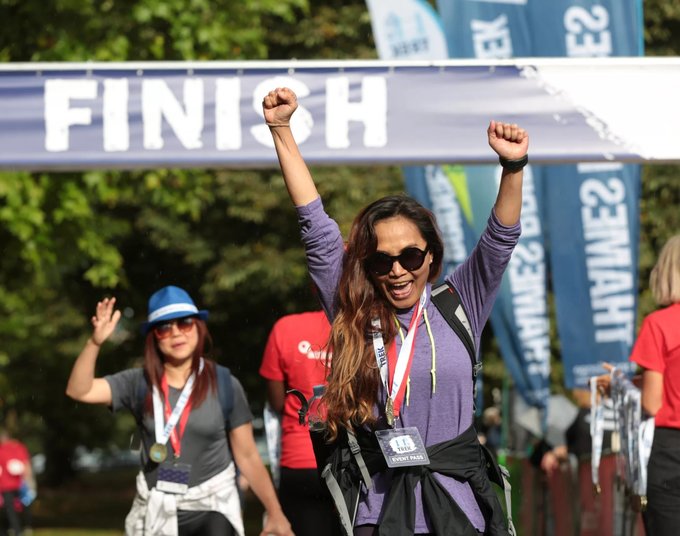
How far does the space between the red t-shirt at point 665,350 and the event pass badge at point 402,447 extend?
99.6 inches

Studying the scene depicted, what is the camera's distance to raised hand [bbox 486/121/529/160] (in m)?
3.91

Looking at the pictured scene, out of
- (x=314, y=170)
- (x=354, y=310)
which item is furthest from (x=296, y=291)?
(x=354, y=310)

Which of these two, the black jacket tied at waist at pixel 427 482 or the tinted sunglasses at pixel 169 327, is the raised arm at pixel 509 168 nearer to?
the black jacket tied at waist at pixel 427 482

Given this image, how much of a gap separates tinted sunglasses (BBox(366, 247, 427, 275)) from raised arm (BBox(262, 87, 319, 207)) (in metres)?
0.27

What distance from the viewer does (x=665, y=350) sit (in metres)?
6.17

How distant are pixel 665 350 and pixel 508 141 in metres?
2.55

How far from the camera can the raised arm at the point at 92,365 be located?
21.0 ft

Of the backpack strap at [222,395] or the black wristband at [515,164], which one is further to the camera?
the backpack strap at [222,395]

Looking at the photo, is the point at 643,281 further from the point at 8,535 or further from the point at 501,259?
the point at 501,259

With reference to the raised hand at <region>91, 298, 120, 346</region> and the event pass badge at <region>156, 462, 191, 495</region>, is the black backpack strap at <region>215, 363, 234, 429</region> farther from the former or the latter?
the raised hand at <region>91, 298, 120, 346</region>

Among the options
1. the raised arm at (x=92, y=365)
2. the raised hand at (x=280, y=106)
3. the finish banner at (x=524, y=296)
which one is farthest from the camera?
the finish banner at (x=524, y=296)

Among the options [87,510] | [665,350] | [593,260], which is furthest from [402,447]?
[87,510]

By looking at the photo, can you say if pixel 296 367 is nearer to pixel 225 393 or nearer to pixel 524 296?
pixel 225 393

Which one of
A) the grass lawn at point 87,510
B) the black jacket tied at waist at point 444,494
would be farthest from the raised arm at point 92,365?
the grass lawn at point 87,510
